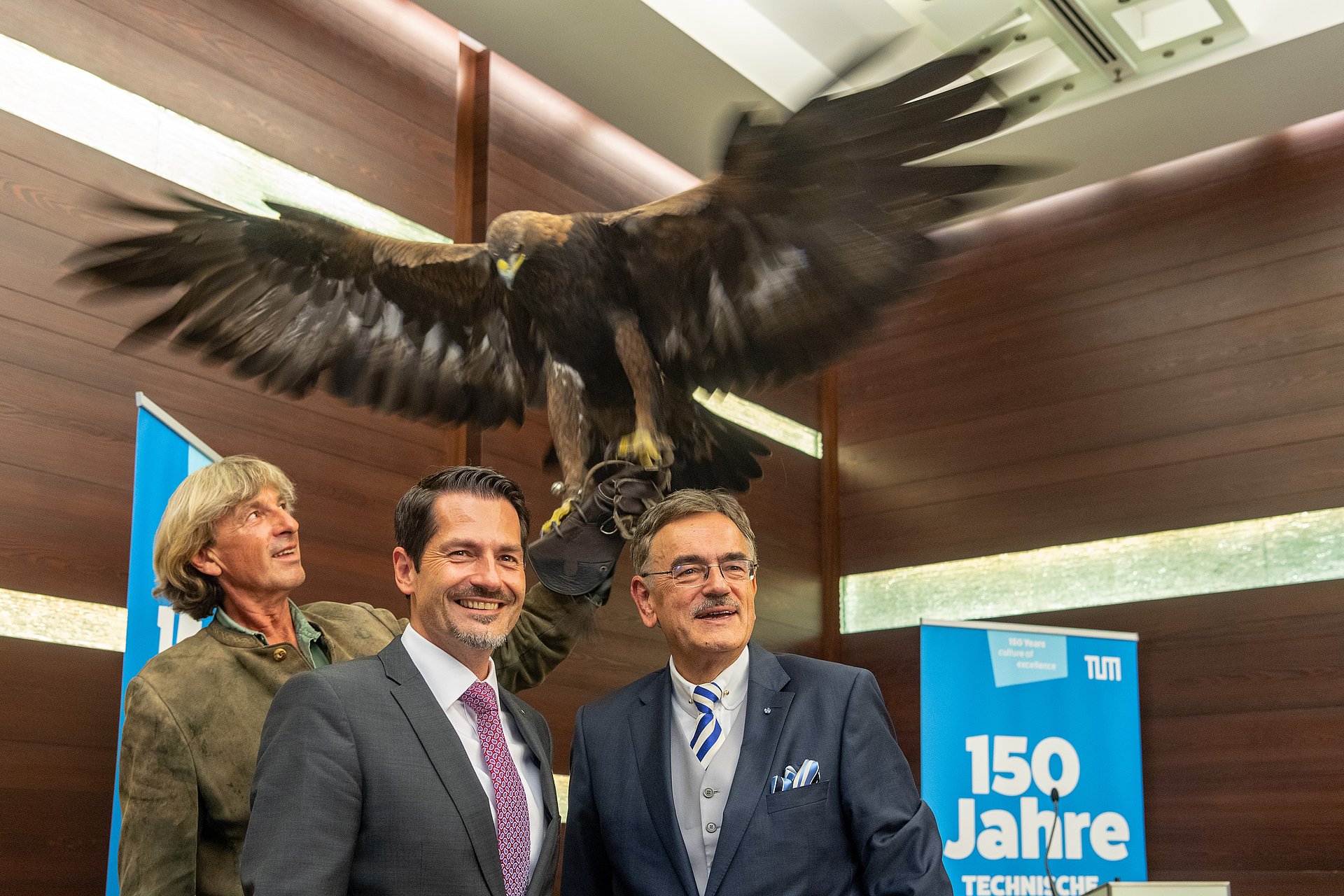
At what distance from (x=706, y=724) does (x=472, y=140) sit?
12.2 ft

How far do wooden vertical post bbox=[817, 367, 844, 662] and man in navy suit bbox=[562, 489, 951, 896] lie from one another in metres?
4.52

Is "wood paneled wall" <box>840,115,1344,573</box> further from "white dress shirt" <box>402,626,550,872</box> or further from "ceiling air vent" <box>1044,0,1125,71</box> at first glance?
"white dress shirt" <box>402,626,550,872</box>

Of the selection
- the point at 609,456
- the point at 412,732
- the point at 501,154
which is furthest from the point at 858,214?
the point at 501,154

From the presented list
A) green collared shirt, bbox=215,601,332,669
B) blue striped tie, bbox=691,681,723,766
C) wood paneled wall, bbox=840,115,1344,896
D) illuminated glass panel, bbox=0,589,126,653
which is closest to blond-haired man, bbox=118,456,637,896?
green collared shirt, bbox=215,601,332,669

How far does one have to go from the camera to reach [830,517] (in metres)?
6.48

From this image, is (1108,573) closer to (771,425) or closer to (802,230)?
(771,425)

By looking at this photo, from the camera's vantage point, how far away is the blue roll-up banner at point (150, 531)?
2.57 m

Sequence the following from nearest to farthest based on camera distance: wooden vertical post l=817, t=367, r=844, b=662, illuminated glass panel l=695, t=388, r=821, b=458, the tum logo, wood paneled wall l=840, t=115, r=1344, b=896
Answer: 1. wood paneled wall l=840, t=115, r=1344, b=896
2. the tum logo
3. illuminated glass panel l=695, t=388, r=821, b=458
4. wooden vertical post l=817, t=367, r=844, b=662

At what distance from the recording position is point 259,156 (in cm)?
411

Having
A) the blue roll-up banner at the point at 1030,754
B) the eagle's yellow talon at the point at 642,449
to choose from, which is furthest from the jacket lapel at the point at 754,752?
the blue roll-up banner at the point at 1030,754

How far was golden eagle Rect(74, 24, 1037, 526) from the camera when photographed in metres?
2.15

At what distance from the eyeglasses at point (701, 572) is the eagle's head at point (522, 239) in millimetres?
851

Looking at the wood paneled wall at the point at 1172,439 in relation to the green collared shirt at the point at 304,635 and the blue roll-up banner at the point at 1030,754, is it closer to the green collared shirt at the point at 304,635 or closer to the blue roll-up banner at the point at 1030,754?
the blue roll-up banner at the point at 1030,754

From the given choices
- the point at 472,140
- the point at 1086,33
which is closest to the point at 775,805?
the point at 472,140
